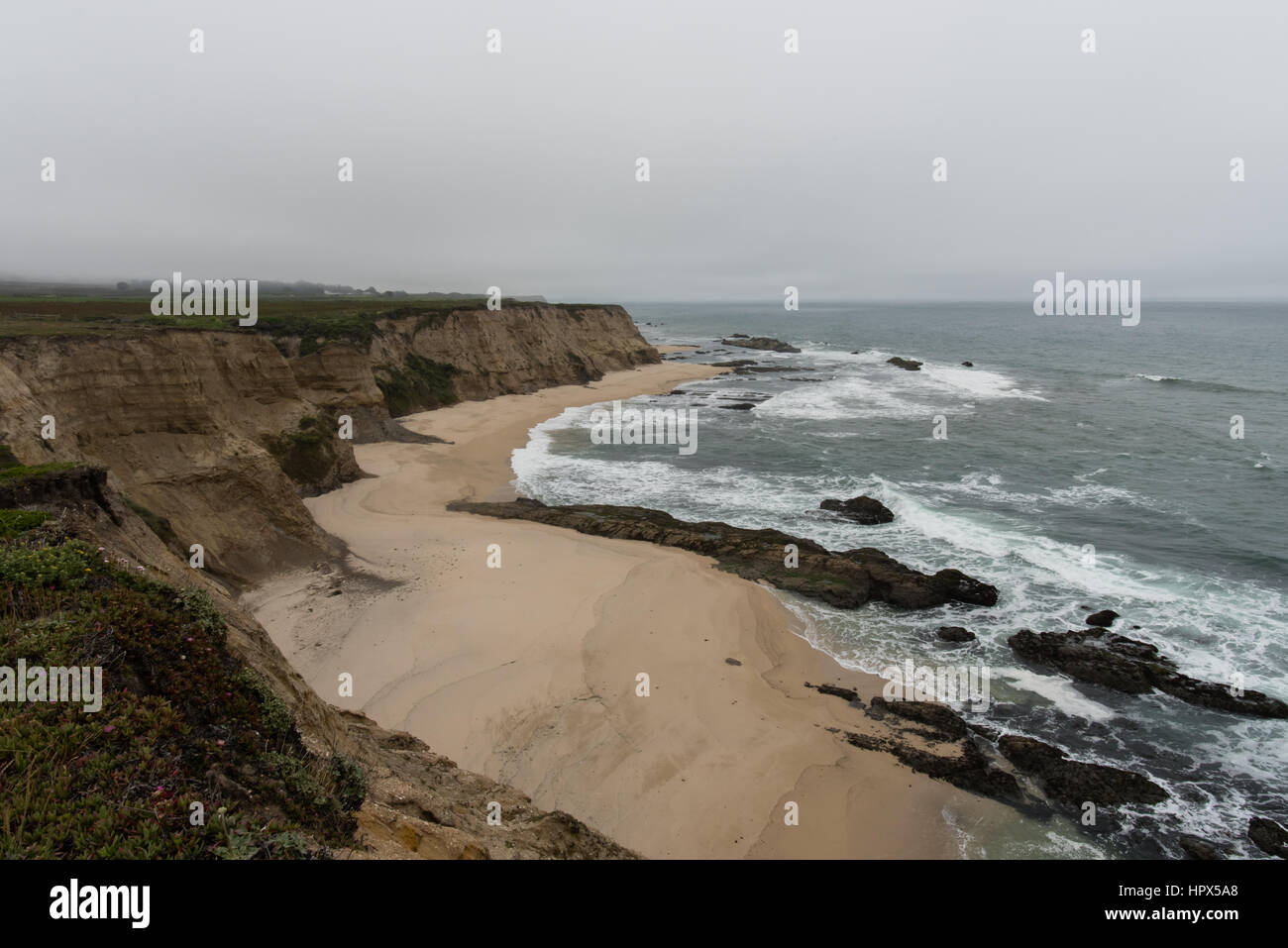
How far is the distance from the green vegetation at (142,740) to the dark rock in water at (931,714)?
1218 centimetres

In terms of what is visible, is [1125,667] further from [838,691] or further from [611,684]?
[611,684]

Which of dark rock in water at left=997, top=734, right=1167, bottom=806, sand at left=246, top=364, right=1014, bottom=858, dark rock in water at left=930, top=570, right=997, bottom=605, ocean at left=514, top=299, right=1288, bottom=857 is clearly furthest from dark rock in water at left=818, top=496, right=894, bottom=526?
dark rock in water at left=997, top=734, right=1167, bottom=806

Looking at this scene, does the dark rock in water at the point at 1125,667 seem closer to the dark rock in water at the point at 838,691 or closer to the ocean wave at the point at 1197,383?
the dark rock in water at the point at 838,691

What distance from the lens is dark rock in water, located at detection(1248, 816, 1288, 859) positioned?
1116 cm

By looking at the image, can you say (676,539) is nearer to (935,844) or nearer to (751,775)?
(751,775)

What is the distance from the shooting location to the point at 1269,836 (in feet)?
37.1

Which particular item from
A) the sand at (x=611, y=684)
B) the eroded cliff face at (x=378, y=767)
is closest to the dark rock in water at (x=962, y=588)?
the sand at (x=611, y=684)

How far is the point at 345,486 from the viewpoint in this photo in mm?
28625

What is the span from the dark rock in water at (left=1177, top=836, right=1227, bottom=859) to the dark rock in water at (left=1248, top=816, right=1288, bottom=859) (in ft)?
2.33
